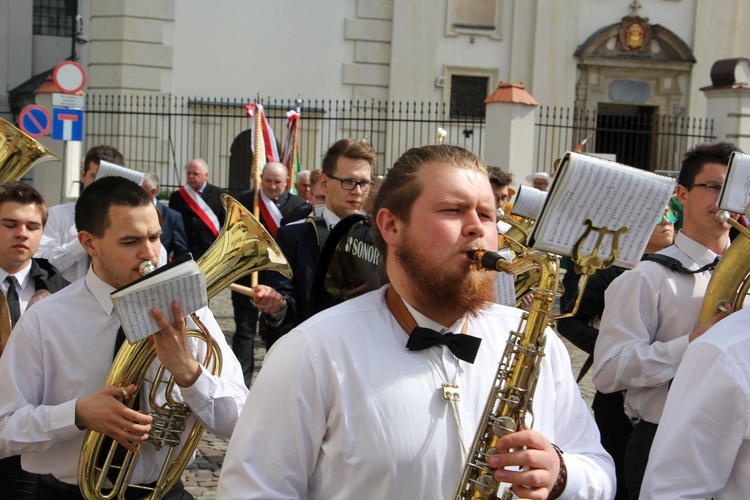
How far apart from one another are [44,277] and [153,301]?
188 centimetres

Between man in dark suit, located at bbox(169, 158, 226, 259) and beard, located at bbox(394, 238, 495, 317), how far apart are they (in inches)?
296

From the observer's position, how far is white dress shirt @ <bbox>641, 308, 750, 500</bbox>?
2.50 m

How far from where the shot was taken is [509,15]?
79.5ft

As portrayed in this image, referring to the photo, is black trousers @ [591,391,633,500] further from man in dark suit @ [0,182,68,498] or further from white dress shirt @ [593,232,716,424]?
man in dark suit @ [0,182,68,498]

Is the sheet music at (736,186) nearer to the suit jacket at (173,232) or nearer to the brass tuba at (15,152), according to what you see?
the brass tuba at (15,152)

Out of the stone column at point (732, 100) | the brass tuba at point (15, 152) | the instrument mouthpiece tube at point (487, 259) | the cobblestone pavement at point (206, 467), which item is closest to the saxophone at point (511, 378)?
the instrument mouthpiece tube at point (487, 259)

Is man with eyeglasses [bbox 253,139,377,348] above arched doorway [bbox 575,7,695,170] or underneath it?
underneath

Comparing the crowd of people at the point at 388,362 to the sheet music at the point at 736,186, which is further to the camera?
the sheet music at the point at 736,186

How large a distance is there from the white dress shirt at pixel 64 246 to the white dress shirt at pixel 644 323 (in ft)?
10.4

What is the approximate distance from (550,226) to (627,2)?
23.3m

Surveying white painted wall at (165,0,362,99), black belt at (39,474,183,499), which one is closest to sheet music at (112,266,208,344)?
black belt at (39,474,183,499)

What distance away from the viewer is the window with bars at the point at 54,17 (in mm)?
29281

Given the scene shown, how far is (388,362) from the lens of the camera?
8.47 feet

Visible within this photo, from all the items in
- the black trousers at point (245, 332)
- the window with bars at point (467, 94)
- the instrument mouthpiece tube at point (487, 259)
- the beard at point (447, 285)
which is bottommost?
the black trousers at point (245, 332)
